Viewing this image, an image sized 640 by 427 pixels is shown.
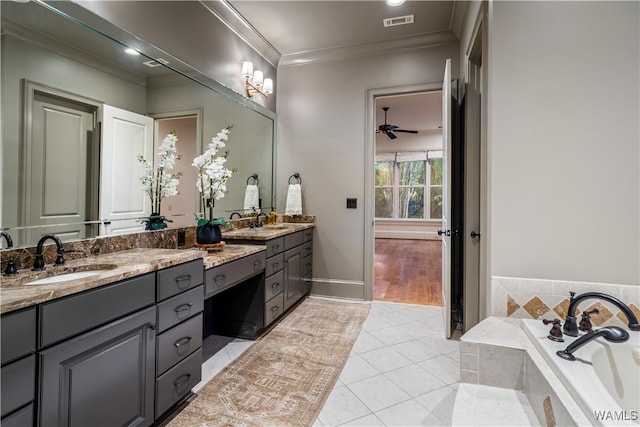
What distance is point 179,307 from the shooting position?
161 cm

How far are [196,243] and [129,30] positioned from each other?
1.40 meters

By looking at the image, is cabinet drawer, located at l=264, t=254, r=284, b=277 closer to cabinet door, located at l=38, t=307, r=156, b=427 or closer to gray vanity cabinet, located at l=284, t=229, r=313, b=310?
gray vanity cabinet, located at l=284, t=229, r=313, b=310

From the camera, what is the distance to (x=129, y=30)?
6.35 ft

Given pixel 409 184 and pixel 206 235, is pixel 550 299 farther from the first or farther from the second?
pixel 409 184

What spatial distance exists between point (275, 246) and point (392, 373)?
1.33 metres

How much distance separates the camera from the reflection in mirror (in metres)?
1.38

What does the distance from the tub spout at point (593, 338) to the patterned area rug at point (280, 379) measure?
1174 millimetres

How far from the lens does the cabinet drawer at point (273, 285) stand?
8.55ft

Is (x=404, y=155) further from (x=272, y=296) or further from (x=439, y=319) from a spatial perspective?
(x=272, y=296)

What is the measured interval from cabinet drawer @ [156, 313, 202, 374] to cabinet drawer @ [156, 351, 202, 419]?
0.04 m

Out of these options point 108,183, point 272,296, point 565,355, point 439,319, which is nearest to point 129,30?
point 108,183

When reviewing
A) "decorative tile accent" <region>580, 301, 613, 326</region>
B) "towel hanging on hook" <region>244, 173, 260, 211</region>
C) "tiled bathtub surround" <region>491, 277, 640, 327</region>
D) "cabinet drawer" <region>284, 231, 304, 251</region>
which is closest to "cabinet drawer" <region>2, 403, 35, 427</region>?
"tiled bathtub surround" <region>491, 277, 640, 327</region>

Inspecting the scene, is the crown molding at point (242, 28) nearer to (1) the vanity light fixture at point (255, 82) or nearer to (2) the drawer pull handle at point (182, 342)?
(1) the vanity light fixture at point (255, 82)

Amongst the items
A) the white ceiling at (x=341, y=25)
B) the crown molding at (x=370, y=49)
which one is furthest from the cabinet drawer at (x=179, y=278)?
the crown molding at (x=370, y=49)
